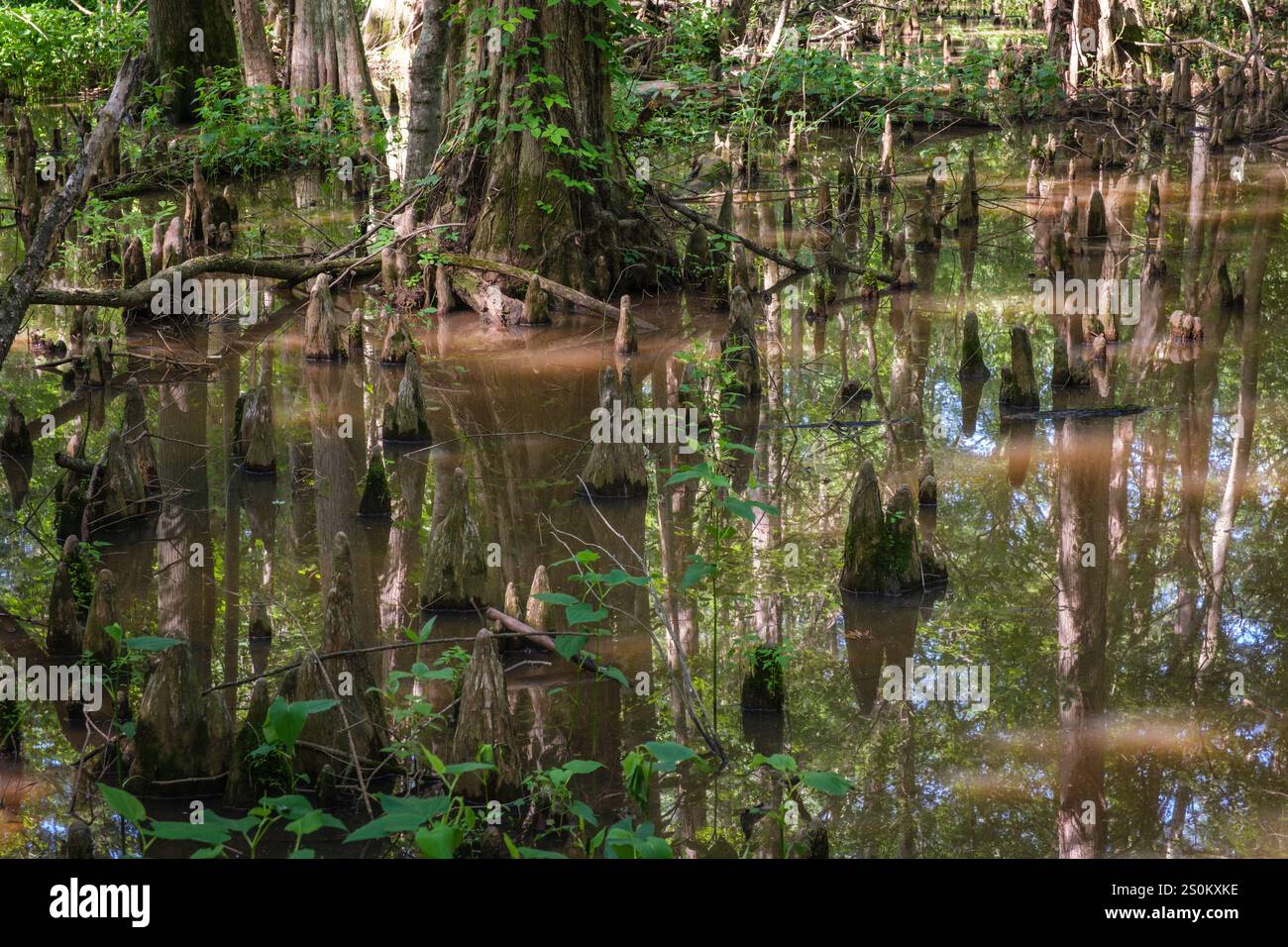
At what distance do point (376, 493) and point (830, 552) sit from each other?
2.31 metres

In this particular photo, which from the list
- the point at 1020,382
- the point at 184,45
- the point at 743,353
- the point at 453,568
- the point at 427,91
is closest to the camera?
the point at 453,568

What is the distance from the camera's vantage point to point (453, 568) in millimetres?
5699

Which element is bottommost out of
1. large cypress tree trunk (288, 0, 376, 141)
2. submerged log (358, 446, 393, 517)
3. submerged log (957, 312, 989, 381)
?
submerged log (358, 446, 393, 517)

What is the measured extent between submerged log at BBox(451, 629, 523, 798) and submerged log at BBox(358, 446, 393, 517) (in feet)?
9.09

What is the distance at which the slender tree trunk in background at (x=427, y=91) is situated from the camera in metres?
11.8

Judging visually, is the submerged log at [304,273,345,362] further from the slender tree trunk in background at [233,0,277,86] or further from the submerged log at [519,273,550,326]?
the slender tree trunk in background at [233,0,277,86]

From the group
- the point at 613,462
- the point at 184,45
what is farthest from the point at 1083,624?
the point at 184,45

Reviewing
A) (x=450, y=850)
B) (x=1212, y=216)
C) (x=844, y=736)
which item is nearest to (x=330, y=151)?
(x=1212, y=216)

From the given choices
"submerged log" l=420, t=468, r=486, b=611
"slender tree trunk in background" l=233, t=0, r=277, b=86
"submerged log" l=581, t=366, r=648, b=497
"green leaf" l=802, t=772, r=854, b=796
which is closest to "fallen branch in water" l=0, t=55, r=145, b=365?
"submerged log" l=420, t=468, r=486, b=611

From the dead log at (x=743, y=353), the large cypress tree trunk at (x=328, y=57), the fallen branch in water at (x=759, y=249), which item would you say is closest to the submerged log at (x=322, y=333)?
the dead log at (x=743, y=353)

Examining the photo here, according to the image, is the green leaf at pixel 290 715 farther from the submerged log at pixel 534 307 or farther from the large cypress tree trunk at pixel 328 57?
the large cypress tree trunk at pixel 328 57

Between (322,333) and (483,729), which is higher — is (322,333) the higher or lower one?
the higher one

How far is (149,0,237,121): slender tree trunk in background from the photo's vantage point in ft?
65.0

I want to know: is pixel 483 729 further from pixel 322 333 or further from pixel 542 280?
pixel 542 280
